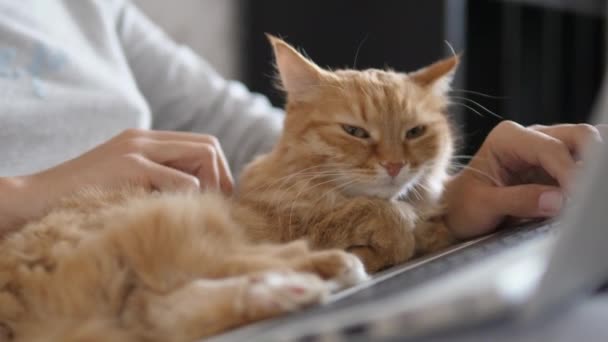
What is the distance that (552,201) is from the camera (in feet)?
3.78

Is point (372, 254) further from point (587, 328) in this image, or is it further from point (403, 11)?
point (403, 11)

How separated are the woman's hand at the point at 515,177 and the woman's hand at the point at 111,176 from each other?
0.54m

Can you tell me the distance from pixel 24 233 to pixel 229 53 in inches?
89.9

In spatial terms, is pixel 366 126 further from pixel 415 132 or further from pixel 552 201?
pixel 552 201

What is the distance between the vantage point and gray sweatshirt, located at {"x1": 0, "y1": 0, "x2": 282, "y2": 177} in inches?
62.1

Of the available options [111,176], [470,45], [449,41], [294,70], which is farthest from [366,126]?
[470,45]

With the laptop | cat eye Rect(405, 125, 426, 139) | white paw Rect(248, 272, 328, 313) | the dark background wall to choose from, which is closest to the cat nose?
cat eye Rect(405, 125, 426, 139)

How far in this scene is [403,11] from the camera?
286 centimetres

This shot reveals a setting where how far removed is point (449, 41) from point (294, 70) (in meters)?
1.54

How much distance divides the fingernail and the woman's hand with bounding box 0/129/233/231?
0.66 meters

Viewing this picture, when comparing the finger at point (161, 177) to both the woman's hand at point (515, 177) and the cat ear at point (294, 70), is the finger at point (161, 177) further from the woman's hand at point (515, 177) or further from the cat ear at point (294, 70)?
the woman's hand at point (515, 177)

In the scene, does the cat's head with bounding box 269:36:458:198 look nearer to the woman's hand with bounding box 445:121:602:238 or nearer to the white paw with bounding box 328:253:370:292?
the woman's hand with bounding box 445:121:602:238

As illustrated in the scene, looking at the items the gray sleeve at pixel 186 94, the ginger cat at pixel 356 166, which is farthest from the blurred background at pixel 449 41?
the ginger cat at pixel 356 166

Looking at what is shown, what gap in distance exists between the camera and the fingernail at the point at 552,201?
115 cm
